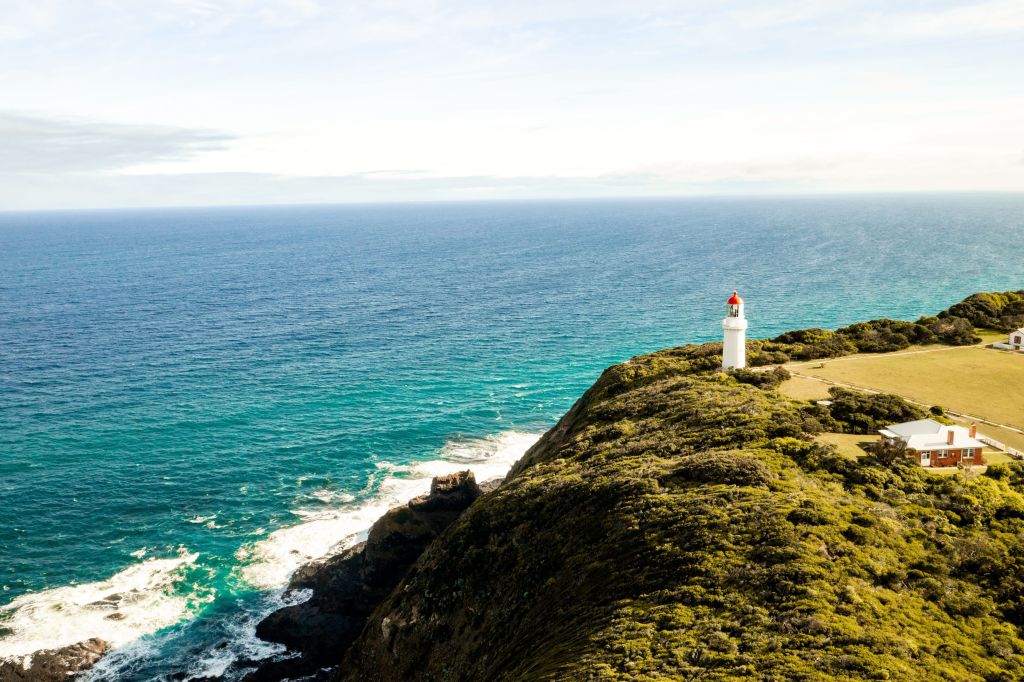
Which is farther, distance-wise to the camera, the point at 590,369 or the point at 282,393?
the point at 590,369

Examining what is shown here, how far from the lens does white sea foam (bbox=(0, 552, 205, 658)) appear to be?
33.1m

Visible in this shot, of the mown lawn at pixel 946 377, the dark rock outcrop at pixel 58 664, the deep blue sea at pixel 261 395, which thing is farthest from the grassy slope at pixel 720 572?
the deep blue sea at pixel 261 395

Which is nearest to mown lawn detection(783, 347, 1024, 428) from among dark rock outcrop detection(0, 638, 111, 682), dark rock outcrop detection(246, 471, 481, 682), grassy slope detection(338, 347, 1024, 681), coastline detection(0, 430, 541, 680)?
grassy slope detection(338, 347, 1024, 681)

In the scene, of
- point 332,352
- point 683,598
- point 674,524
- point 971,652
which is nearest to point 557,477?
point 674,524

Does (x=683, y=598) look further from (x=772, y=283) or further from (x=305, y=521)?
(x=772, y=283)

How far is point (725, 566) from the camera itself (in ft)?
69.8

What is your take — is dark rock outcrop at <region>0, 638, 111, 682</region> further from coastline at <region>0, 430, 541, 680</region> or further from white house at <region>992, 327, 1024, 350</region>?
white house at <region>992, 327, 1024, 350</region>

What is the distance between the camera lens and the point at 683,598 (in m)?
20.5

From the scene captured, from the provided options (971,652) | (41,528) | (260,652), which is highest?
(971,652)

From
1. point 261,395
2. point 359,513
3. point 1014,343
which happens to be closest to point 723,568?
point 359,513

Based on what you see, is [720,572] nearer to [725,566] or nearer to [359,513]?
[725,566]

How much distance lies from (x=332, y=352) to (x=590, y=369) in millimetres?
27639

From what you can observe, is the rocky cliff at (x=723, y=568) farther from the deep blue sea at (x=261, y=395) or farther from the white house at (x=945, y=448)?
the deep blue sea at (x=261, y=395)

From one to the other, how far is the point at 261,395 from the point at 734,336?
41.0 metres
